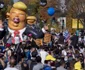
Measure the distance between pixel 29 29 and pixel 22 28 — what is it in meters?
0.25

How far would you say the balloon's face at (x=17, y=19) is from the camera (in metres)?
17.3

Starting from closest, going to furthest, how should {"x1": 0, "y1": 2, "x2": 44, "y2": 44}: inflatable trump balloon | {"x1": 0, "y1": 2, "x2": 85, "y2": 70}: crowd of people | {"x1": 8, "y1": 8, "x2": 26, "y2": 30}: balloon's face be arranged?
{"x1": 0, "y1": 2, "x2": 85, "y2": 70}: crowd of people
{"x1": 0, "y1": 2, "x2": 44, "y2": 44}: inflatable trump balloon
{"x1": 8, "y1": 8, "x2": 26, "y2": 30}: balloon's face

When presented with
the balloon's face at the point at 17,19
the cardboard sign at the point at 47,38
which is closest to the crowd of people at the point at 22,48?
the balloon's face at the point at 17,19

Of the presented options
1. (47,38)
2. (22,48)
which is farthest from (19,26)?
(47,38)

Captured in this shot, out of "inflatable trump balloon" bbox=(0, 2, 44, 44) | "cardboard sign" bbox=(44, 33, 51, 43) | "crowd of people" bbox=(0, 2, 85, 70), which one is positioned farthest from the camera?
"cardboard sign" bbox=(44, 33, 51, 43)

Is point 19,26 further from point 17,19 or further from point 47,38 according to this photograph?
point 47,38

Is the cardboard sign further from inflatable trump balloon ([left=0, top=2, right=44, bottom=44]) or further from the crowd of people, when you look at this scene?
inflatable trump balloon ([left=0, top=2, right=44, bottom=44])

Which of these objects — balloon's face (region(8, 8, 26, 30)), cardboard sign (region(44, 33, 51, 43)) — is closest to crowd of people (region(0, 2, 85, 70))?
balloon's face (region(8, 8, 26, 30))

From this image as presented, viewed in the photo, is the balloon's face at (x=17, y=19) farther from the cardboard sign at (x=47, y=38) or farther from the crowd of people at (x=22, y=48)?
the cardboard sign at (x=47, y=38)

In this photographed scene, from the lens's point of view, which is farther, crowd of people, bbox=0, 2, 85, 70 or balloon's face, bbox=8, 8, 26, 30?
balloon's face, bbox=8, 8, 26, 30

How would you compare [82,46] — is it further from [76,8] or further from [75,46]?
[76,8]

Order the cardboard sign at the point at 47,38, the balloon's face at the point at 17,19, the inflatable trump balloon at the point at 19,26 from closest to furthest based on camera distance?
the inflatable trump balloon at the point at 19,26, the balloon's face at the point at 17,19, the cardboard sign at the point at 47,38

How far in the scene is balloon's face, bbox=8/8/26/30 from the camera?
683 inches

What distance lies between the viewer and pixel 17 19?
688 inches
